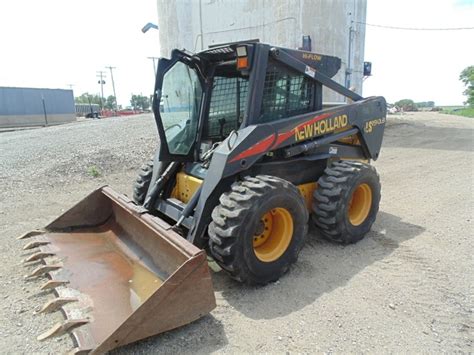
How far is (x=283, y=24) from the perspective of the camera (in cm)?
1479

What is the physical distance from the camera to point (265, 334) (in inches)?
107

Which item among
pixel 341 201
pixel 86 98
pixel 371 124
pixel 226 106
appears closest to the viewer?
pixel 341 201

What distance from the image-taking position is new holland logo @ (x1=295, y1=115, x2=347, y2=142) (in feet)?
13.0

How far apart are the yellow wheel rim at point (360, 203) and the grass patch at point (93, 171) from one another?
5.50m

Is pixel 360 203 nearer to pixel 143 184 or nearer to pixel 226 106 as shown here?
pixel 226 106

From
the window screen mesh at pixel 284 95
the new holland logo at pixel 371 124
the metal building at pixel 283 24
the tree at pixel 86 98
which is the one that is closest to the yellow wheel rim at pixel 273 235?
the window screen mesh at pixel 284 95

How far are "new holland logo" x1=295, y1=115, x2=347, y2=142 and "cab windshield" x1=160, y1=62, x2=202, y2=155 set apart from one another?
4.16 ft

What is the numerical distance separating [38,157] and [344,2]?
13290 mm

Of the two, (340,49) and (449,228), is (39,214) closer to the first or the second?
(449,228)

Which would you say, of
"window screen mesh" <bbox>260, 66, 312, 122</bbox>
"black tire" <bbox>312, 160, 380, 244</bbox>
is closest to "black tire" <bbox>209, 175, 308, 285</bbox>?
"black tire" <bbox>312, 160, 380, 244</bbox>

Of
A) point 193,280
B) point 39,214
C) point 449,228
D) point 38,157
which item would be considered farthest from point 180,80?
point 38,157

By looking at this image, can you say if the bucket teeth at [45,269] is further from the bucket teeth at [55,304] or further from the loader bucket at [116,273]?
the bucket teeth at [55,304]

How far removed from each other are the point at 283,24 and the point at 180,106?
12.2m

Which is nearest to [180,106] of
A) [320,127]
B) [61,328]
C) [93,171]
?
[320,127]
